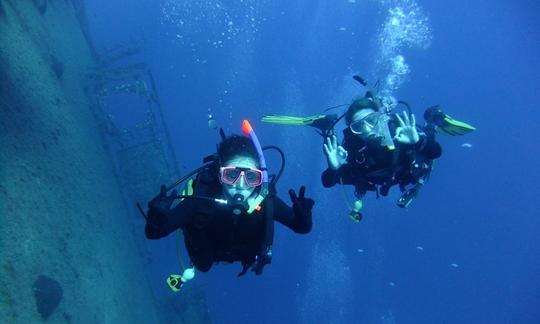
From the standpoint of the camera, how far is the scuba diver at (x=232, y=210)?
3197 millimetres

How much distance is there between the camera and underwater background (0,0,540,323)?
5672mm

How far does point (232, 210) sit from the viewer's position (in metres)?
3.19

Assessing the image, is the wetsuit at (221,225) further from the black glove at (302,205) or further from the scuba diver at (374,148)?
the scuba diver at (374,148)

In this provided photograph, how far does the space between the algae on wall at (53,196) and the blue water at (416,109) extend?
63.3 ft

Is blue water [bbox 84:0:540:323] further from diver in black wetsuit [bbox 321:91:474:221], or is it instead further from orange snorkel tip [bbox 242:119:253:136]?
orange snorkel tip [bbox 242:119:253:136]

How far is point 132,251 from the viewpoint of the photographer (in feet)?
28.9

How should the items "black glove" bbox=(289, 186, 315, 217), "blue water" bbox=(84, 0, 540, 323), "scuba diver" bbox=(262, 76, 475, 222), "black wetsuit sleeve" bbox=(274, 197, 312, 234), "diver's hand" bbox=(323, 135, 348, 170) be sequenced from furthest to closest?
"blue water" bbox=(84, 0, 540, 323)
"scuba diver" bbox=(262, 76, 475, 222)
"diver's hand" bbox=(323, 135, 348, 170)
"black wetsuit sleeve" bbox=(274, 197, 312, 234)
"black glove" bbox=(289, 186, 315, 217)

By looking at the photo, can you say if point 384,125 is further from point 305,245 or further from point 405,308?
point 405,308

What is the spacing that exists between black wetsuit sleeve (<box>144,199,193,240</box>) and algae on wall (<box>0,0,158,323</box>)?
203 centimetres

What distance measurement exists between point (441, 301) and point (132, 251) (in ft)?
147

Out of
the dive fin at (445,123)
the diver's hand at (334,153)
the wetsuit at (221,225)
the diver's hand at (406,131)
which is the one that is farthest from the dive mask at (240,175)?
the dive fin at (445,123)

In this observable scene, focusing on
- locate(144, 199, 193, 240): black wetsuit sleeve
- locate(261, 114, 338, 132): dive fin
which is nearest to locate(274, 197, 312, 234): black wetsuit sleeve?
locate(144, 199, 193, 240): black wetsuit sleeve

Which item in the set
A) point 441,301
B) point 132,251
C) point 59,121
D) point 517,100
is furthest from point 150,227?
point 517,100

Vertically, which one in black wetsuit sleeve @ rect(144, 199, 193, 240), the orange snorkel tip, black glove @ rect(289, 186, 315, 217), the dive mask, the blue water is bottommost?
the blue water
